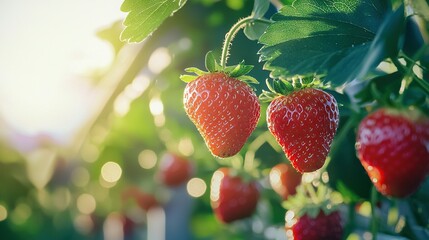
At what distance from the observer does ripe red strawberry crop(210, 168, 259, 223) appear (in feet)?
4.53

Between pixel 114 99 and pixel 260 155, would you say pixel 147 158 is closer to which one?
pixel 114 99

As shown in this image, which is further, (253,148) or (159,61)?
(159,61)

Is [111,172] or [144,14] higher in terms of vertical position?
[144,14]

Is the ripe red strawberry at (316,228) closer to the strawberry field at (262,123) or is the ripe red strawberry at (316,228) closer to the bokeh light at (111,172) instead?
the strawberry field at (262,123)

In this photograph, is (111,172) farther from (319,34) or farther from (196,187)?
(319,34)

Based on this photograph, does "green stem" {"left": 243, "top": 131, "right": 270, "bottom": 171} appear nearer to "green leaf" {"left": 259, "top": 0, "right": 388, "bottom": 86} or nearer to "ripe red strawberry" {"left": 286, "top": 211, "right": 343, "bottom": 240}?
"ripe red strawberry" {"left": 286, "top": 211, "right": 343, "bottom": 240}

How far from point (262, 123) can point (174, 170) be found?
825 mm

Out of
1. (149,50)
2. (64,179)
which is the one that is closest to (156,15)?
(149,50)

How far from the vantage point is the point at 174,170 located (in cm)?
205

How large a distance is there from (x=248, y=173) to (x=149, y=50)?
486 mm

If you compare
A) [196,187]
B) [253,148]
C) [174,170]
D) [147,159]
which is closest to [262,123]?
[253,148]

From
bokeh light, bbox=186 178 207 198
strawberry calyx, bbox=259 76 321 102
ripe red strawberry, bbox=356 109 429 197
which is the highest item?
strawberry calyx, bbox=259 76 321 102

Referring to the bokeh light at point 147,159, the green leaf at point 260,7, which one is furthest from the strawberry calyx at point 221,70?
the bokeh light at point 147,159

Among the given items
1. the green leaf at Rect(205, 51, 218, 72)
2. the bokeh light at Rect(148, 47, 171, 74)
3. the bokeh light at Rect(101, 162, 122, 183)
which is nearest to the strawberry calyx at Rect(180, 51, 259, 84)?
the green leaf at Rect(205, 51, 218, 72)
